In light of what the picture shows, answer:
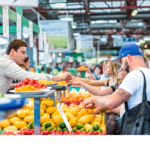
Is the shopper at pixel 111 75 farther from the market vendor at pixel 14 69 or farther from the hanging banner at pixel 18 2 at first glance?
the hanging banner at pixel 18 2

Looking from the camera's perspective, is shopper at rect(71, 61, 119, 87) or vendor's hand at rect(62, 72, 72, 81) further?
shopper at rect(71, 61, 119, 87)

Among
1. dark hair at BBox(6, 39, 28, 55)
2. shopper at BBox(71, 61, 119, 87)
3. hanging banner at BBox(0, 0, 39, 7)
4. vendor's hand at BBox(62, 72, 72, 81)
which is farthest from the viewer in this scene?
shopper at BBox(71, 61, 119, 87)

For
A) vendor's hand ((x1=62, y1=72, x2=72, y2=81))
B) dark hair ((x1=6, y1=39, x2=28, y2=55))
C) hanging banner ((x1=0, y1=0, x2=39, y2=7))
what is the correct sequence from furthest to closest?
dark hair ((x1=6, y1=39, x2=28, y2=55)), vendor's hand ((x1=62, y1=72, x2=72, y2=81)), hanging banner ((x1=0, y1=0, x2=39, y2=7))

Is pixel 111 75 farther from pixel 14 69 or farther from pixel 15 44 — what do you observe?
pixel 14 69

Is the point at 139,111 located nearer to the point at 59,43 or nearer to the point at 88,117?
the point at 88,117

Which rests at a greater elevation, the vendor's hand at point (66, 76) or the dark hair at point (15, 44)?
the dark hair at point (15, 44)

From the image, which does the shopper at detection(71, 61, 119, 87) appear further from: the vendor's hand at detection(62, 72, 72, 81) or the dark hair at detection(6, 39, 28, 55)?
the dark hair at detection(6, 39, 28, 55)

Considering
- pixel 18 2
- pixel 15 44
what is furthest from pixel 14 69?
pixel 18 2

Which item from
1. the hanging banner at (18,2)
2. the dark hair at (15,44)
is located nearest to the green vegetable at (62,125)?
the hanging banner at (18,2)

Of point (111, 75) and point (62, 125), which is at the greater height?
point (111, 75)

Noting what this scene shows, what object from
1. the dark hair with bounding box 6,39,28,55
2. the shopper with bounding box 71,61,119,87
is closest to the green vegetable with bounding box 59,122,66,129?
the dark hair with bounding box 6,39,28,55

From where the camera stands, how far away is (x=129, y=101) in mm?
2119
